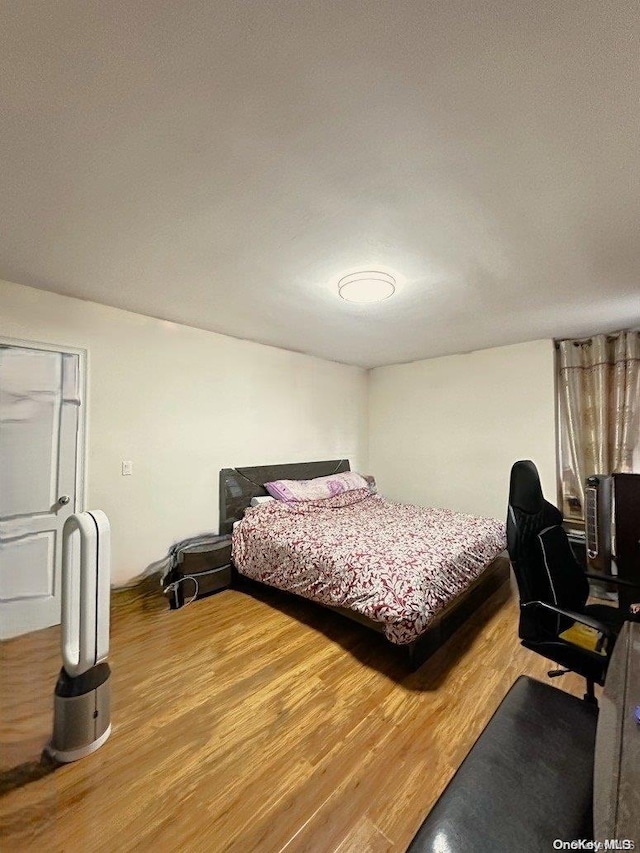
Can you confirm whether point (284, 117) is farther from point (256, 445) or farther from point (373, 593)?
point (256, 445)

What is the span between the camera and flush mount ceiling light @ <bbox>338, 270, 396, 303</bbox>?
215 centimetres

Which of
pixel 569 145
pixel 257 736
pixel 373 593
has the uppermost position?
pixel 569 145

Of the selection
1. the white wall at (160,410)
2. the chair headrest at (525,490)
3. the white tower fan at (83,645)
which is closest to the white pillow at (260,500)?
the white wall at (160,410)

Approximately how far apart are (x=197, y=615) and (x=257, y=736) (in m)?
1.26

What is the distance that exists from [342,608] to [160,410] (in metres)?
2.31

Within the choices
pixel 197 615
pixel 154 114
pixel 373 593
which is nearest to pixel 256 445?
pixel 197 615

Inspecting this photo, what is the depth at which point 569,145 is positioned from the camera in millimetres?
1242

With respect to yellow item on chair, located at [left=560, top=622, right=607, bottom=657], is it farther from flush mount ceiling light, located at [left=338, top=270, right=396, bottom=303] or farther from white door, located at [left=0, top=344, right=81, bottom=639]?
white door, located at [left=0, top=344, right=81, bottom=639]

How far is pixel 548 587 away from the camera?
5.48ft

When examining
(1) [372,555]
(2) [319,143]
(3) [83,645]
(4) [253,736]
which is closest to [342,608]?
(1) [372,555]

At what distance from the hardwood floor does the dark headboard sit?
1153 mm

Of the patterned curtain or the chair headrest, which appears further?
the patterned curtain

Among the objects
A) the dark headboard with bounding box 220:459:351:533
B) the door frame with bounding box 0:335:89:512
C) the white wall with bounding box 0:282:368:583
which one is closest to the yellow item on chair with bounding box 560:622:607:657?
the dark headboard with bounding box 220:459:351:533

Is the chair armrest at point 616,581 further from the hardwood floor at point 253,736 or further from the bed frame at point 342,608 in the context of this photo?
the bed frame at point 342,608
